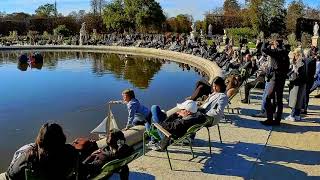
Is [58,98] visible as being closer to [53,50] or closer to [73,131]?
[73,131]

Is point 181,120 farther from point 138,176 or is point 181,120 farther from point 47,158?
point 47,158

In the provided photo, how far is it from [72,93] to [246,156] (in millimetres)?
10045

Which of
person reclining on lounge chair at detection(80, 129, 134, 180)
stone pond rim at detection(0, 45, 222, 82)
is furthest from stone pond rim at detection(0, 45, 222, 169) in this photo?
person reclining on lounge chair at detection(80, 129, 134, 180)

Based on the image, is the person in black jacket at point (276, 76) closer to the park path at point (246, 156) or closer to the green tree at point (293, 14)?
the park path at point (246, 156)

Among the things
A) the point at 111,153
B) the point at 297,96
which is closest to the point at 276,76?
the point at 297,96

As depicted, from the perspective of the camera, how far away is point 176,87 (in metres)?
17.1

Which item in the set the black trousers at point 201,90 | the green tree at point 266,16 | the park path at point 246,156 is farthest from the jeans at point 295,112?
the green tree at point 266,16

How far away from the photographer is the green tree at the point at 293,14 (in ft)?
167

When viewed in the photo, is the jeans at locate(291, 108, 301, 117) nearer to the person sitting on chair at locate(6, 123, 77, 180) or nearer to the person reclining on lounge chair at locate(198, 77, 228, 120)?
the person reclining on lounge chair at locate(198, 77, 228, 120)

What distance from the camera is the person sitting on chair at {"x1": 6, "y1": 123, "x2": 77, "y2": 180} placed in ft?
12.8

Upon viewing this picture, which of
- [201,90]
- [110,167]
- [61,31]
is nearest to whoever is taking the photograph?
[110,167]

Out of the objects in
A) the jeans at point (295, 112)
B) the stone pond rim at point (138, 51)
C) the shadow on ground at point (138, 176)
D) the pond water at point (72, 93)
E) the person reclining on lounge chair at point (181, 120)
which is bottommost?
the pond water at point (72, 93)

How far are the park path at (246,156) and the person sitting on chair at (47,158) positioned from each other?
4.71 feet

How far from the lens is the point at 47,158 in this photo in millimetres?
4012
